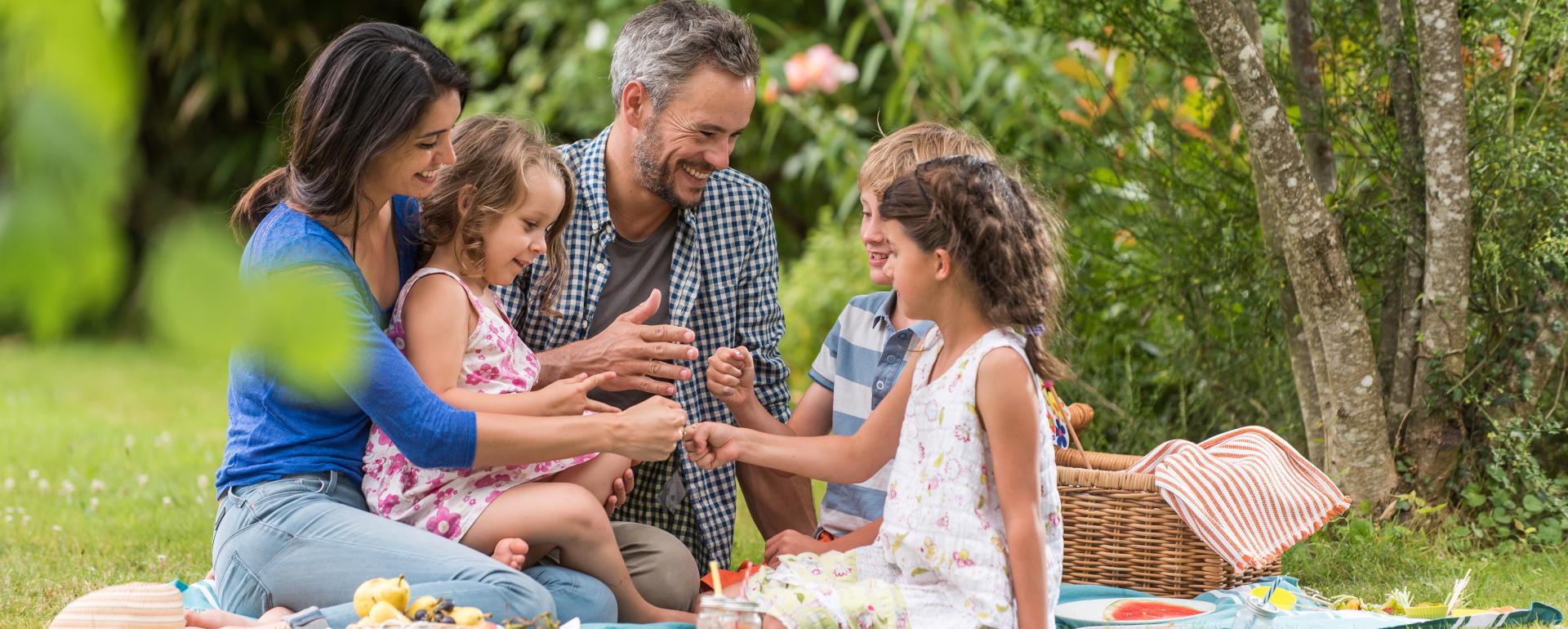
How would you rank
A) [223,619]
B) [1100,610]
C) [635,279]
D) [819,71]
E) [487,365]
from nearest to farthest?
[223,619] → [487,365] → [1100,610] → [635,279] → [819,71]

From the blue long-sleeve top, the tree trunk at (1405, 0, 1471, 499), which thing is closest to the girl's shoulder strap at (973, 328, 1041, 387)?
the blue long-sleeve top

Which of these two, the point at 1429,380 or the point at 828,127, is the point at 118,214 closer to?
the point at 1429,380

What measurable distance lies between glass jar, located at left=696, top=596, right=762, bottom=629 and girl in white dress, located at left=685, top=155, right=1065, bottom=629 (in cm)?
48

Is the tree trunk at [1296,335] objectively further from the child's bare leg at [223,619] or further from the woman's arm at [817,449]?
the child's bare leg at [223,619]

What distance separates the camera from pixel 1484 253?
3.64 m

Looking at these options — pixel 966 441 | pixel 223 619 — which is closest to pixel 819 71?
pixel 966 441

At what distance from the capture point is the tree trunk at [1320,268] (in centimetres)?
346

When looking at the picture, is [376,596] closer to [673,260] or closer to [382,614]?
[382,614]

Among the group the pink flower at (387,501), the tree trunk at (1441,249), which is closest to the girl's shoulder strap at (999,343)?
the pink flower at (387,501)

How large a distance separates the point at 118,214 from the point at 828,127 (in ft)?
19.9

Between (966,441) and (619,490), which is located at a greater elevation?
(966,441)

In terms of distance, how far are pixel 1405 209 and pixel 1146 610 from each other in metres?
1.60

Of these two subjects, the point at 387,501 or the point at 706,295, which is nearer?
the point at 387,501

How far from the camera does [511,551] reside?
8.46 ft
